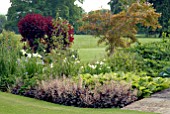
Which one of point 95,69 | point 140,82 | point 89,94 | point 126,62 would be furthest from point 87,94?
point 126,62

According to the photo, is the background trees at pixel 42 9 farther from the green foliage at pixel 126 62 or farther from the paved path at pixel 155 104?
the paved path at pixel 155 104

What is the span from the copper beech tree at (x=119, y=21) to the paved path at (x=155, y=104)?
7.37m

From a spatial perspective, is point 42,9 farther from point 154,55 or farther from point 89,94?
point 89,94

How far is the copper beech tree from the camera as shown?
49.8 feet

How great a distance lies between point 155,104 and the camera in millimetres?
7160

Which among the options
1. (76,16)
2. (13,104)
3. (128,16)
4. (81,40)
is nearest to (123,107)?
(13,104)

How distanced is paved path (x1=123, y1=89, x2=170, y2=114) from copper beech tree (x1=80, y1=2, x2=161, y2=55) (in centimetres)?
737

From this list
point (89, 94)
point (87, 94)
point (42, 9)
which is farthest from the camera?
point (42, 9)

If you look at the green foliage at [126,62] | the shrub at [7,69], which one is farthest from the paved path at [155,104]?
the green foliage at [126,62]

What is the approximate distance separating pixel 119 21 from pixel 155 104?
845 centimetres

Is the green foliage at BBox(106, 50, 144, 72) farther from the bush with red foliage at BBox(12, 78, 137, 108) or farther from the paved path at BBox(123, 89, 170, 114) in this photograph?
the bush with red foliage at BBox(12, 78, 137, 108)

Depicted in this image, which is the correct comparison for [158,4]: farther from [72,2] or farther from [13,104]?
[13,104]

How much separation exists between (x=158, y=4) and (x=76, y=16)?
601 inches

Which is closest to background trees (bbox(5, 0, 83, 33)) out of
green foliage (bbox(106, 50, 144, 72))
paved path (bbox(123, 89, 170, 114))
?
green foliage (bbox(106, 50, 144, 72))
